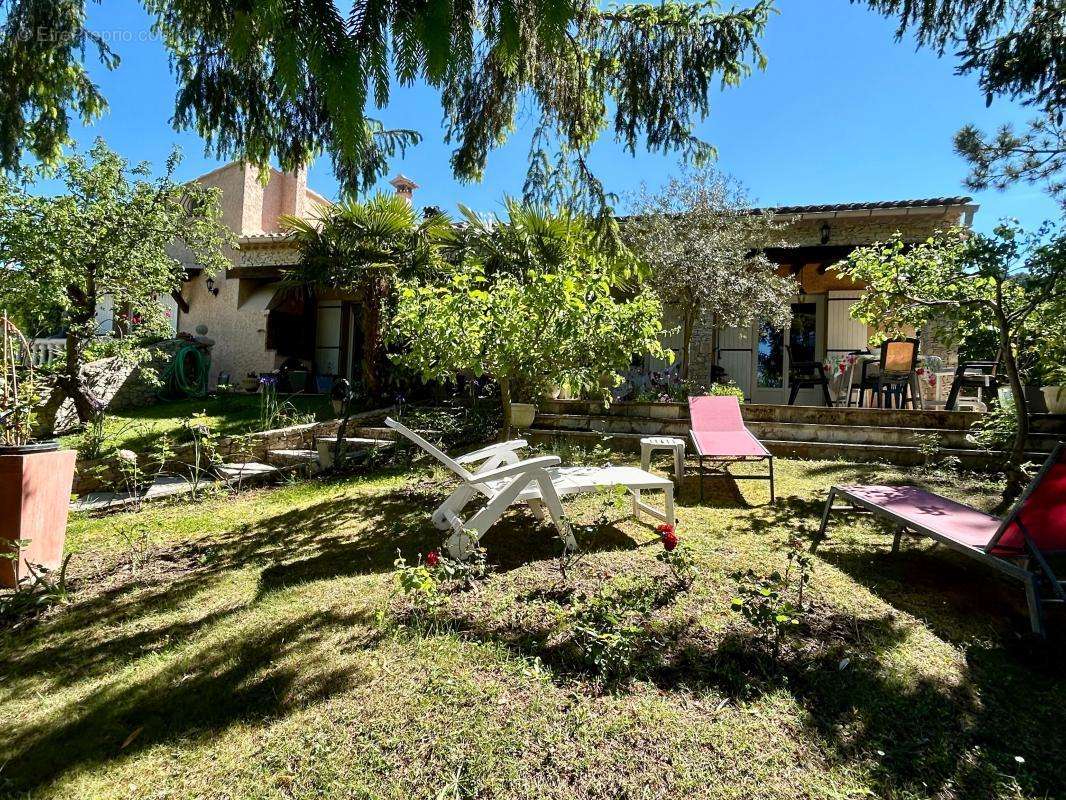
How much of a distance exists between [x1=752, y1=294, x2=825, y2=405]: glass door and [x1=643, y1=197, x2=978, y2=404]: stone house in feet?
0.07

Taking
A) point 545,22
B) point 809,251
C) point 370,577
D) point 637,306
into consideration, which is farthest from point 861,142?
point 370,577

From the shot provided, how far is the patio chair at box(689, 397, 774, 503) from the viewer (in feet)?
Result: 17.5

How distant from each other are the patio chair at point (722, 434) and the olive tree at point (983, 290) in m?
1.62

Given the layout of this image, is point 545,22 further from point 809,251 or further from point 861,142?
point 809,251

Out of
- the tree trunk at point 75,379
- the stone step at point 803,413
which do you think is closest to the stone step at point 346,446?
the stone step at point 803,413

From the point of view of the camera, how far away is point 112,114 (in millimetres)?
4328

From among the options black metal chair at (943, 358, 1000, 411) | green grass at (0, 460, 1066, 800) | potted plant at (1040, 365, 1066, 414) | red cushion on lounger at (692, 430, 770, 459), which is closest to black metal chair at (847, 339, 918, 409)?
black metal chair at (943, 358, 1000, 411)

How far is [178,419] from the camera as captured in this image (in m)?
9.30

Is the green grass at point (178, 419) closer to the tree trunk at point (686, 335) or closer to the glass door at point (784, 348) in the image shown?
the tree trunk at point (686, 335)

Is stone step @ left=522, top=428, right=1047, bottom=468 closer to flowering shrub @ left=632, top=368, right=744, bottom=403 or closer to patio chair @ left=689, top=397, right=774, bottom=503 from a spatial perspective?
patio chair @ left=689, top=397, right=774, bottom=503

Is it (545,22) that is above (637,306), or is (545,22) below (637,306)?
above

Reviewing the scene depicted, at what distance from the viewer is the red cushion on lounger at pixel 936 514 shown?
121 inches

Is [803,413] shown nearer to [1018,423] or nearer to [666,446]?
[1018,423]

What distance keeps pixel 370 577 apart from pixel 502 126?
384cm
